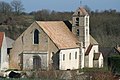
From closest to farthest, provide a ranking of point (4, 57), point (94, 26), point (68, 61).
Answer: point (4, 57), point (68, 61), point (94, 26)

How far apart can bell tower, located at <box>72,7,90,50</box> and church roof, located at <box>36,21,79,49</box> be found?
0.85 meters

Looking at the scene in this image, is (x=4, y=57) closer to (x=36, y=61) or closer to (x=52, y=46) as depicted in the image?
(x=36, y=61)

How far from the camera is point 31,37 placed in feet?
203

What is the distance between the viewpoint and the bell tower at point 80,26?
6688cm

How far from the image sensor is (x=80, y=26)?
67.6 m

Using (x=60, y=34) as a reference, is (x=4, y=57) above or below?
below

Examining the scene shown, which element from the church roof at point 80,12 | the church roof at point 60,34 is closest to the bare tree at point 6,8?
the church roof at point 80,12

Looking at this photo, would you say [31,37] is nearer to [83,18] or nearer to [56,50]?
[56,50]

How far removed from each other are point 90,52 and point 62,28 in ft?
18.7

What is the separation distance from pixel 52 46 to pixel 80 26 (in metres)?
8.41

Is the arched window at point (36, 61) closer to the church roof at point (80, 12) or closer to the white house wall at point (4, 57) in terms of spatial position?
the white house wall at point (4, 57)

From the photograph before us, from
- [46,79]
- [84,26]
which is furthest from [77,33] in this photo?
[46,79]

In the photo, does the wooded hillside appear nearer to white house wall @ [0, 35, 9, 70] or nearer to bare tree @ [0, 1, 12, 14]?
bare tree @ [0, 1, 12, 14]

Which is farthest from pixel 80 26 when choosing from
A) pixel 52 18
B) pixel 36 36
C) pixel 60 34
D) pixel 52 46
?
pixel 52 18
